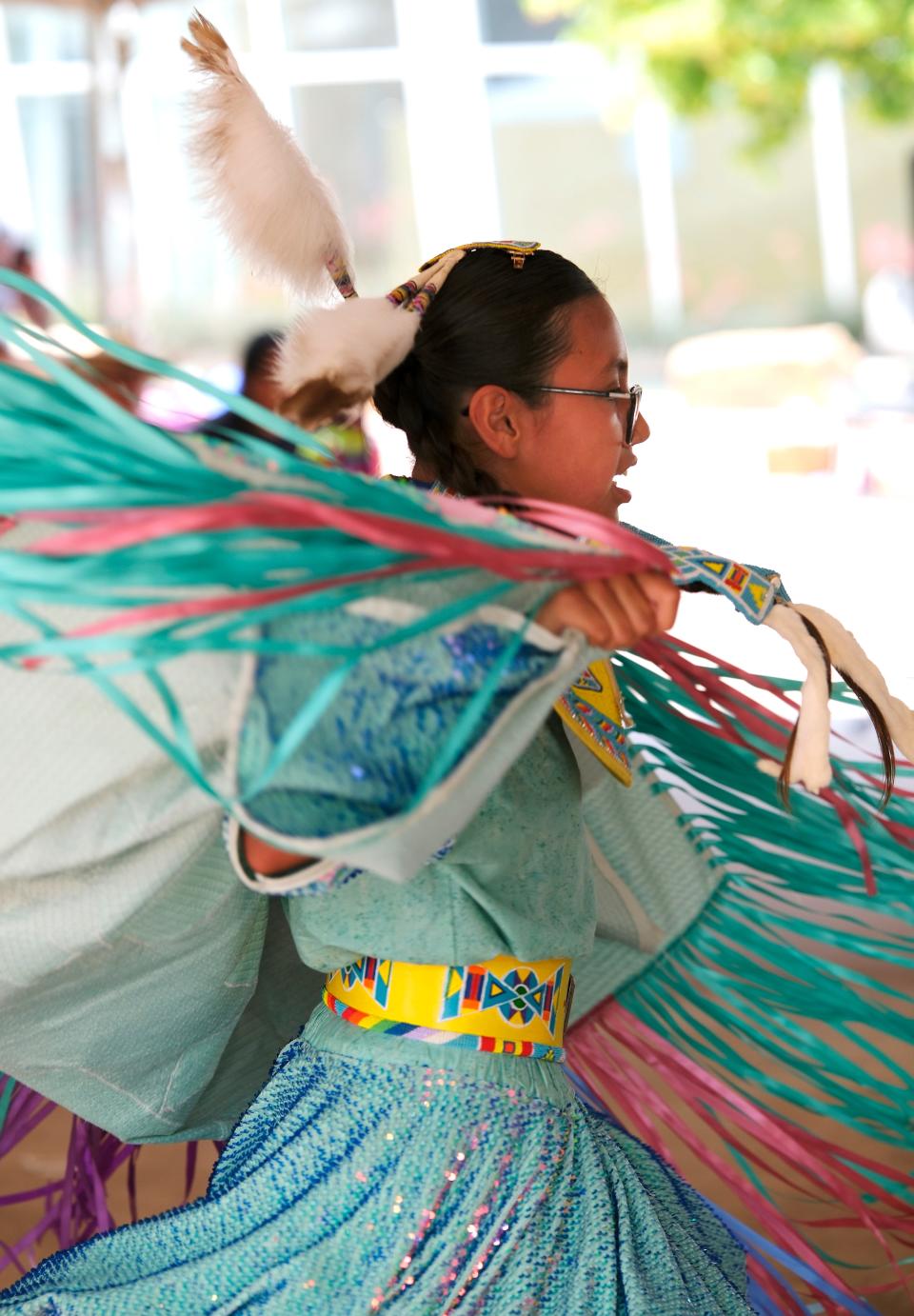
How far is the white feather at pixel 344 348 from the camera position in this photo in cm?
124

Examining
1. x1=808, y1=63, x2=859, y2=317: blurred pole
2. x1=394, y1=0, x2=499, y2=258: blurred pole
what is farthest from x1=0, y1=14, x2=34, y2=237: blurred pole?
x1=808, y1=63, x2=859, y2=317: blurred pole

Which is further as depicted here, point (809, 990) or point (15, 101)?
point (15, 101)

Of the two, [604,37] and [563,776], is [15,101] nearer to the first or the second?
[604,37]

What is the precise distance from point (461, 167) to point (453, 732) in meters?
12.2

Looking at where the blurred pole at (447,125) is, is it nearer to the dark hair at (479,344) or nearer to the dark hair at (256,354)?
the dark hair at (256,354)

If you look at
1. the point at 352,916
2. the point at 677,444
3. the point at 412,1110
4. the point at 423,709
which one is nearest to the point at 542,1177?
the point at 412,1110

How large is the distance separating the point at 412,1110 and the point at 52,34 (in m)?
11.8

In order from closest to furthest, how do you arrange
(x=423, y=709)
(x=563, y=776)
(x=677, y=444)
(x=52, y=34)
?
(x=423, y=709) < (x=563, y=776) < (x=677, y=444) < (x=52, y=34)

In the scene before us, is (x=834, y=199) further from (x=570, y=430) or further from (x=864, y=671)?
(x=864, y=671)

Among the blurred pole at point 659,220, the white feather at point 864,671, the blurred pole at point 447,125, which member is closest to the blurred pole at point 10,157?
the blurred pole at point 447,125

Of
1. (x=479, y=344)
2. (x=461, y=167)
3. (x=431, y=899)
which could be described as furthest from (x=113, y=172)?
(x=431, y=899)

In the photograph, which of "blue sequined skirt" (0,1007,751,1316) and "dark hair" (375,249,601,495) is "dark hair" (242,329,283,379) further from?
"blue sequined skirt" (0,1007,751,1316)

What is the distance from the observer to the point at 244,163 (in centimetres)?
138

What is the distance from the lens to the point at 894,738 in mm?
1310
